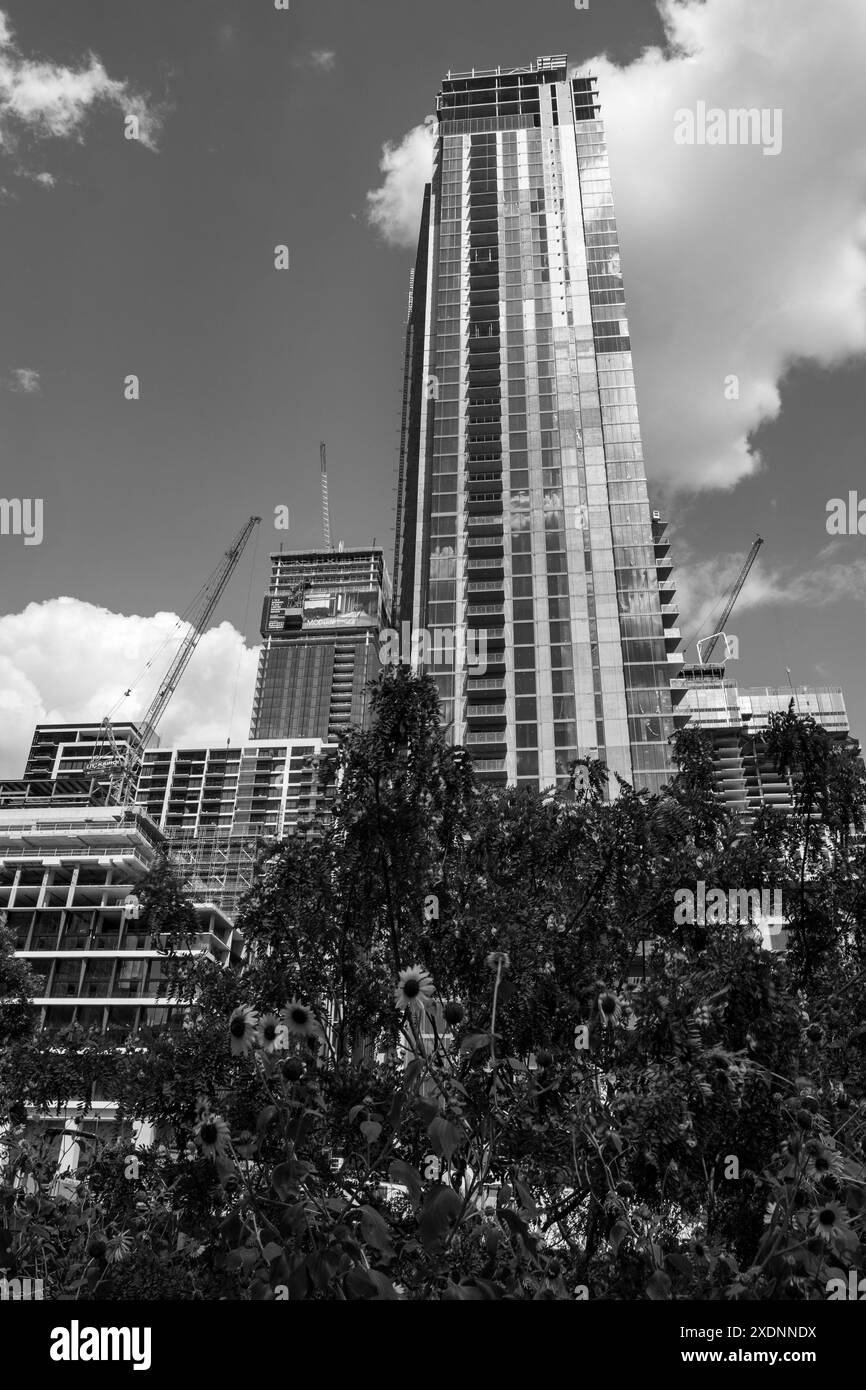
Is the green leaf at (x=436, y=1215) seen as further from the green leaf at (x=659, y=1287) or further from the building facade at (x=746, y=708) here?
the building facade at (x=746, y=708)

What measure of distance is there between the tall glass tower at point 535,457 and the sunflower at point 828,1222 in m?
64.6

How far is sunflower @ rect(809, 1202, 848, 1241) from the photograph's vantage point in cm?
450

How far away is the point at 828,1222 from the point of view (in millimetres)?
4762

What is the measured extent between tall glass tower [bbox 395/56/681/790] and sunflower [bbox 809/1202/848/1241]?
64.6 m

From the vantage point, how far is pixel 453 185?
97.0m

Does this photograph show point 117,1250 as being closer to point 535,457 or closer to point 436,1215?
point 436,1215

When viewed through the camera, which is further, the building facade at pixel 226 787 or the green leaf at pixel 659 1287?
the building facade at pixel 226 787

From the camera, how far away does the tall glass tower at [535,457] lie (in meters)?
75.9

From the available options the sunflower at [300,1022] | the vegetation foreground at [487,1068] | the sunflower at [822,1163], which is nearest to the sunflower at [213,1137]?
the vegetation foreground at [487,1068]

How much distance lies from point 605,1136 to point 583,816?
6047mm

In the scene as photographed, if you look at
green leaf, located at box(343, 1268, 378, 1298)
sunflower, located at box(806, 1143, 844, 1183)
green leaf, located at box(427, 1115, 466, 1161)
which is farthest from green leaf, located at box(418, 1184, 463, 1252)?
sunflower, located at box(806, 1143, 844, 1183)

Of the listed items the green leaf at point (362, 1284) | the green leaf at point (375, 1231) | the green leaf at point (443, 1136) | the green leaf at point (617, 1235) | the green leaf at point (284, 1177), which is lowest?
the green leaf at point (362, 1284)
